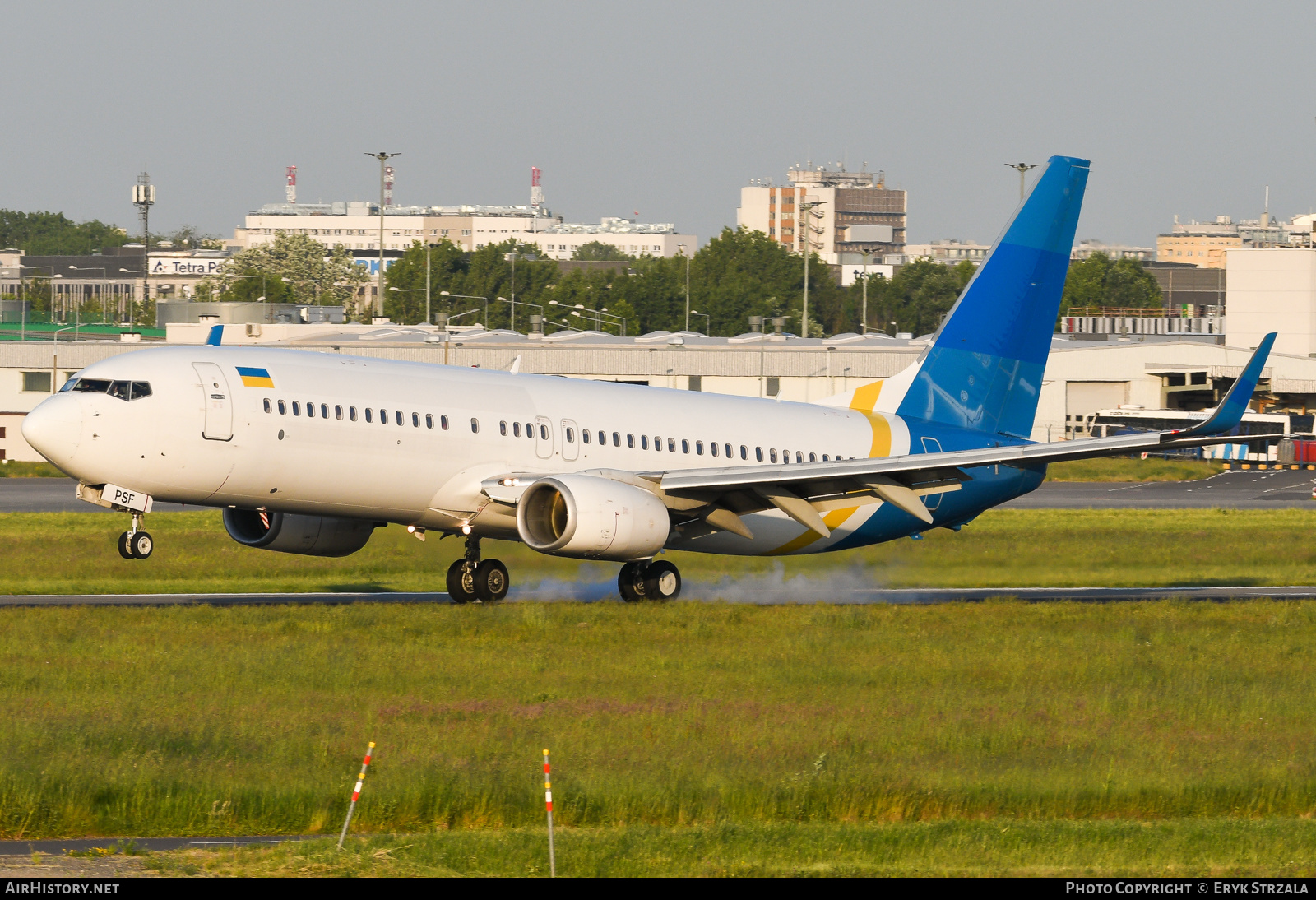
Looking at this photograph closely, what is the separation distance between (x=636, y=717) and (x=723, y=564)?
17934 millimetres

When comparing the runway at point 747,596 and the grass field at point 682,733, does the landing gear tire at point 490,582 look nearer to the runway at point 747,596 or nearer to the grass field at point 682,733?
the runway at point 747,596

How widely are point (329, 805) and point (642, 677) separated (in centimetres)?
872

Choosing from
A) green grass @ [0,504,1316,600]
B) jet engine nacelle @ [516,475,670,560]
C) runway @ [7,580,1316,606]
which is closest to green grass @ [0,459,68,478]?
green grass @ [0,504,1316,600]

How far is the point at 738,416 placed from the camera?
36.7 meters

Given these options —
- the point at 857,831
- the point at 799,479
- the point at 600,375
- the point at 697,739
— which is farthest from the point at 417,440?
the point at 600,375

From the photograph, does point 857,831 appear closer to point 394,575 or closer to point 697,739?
point 697,739

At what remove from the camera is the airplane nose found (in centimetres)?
2873

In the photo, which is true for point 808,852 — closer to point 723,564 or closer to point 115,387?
point 115,387

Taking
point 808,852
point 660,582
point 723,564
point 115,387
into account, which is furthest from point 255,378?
point 808,852

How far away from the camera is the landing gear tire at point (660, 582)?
34656 millimetres

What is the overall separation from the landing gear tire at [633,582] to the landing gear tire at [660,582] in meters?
0.08

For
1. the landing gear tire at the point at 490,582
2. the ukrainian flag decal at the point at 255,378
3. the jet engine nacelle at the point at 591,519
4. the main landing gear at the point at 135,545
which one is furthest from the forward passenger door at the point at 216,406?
the landing gear tire at the point at 490,582

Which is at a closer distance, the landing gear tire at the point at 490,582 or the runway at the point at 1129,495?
the landing gear tire at the point at 490,582

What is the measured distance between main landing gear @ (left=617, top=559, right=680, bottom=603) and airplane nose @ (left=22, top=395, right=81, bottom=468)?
36.7 ft
